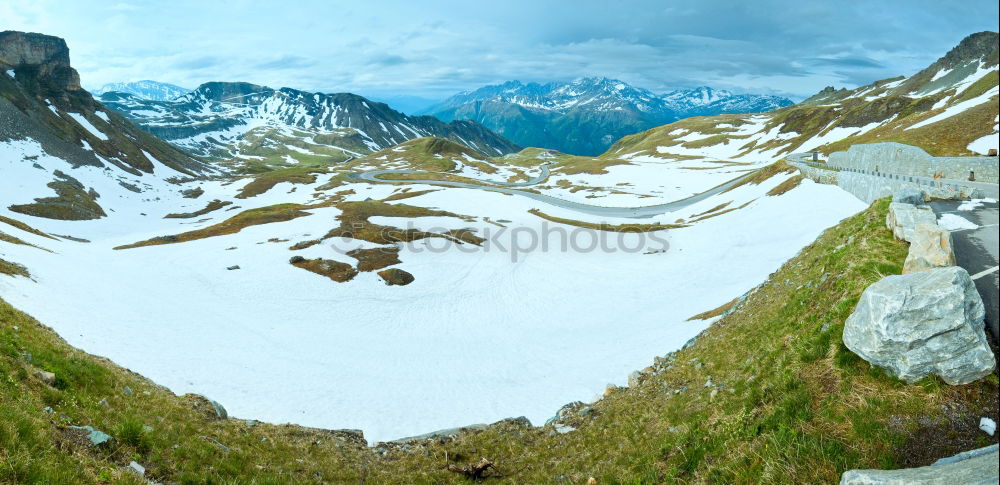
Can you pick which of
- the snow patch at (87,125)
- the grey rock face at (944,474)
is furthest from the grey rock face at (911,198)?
the snow patch at (87,125)

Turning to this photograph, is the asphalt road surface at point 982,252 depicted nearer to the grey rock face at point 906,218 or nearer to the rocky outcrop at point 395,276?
the grey rock face at point 906,218

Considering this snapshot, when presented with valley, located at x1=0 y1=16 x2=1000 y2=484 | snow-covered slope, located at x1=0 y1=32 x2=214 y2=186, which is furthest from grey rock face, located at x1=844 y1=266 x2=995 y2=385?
snow-covered slope, located at x1=0 y1=32 x2=214 y2=186

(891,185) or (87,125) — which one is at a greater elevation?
(87,125)

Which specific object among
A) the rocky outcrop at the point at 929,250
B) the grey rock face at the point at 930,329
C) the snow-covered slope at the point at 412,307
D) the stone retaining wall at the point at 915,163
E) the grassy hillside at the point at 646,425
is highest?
the stone retaining wall at the point at 915,163

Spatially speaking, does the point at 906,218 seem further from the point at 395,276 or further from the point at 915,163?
the point at 395,276

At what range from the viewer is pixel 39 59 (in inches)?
7377

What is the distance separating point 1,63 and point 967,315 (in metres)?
273

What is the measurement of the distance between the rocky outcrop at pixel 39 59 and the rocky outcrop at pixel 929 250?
267 meters

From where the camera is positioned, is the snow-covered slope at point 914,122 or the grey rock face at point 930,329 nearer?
the grey rock face at point 930,329

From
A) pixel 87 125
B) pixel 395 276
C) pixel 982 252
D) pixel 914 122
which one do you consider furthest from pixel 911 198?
pixel 87 125

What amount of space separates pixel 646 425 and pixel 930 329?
7169 millimetres

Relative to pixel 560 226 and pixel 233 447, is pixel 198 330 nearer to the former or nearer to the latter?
pixel 233 447

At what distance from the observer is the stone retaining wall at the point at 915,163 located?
21.8 meters

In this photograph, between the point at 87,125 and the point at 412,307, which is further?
the point at 87,125
